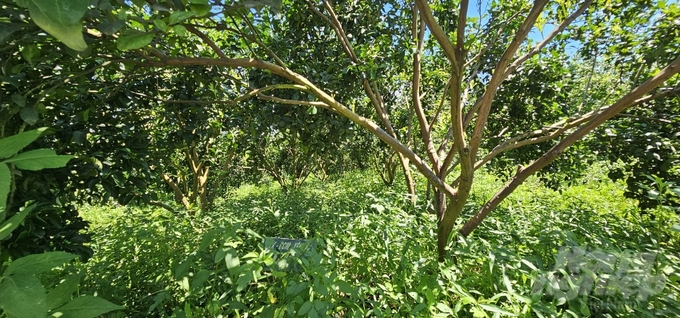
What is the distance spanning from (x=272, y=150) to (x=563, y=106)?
7.02 metres

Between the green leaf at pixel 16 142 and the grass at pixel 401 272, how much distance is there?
790 millimetres

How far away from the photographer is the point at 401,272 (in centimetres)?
174

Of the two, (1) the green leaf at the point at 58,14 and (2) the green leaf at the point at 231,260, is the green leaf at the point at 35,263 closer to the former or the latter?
(1) the green leaf at the point at 58,14

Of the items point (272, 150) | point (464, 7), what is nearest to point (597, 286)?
point (464, 7)

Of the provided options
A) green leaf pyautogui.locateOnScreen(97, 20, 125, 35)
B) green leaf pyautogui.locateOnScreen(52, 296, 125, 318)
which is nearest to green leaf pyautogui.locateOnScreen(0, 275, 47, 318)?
green leaf pyautogui.locateOnScreen(52, 296, 125, 318)

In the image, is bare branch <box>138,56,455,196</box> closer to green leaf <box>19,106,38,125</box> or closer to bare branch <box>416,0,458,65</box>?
green leaf <box>19,106,38,125</box>

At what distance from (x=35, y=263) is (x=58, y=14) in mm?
463

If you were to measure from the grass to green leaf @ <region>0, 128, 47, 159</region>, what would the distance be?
790 mm

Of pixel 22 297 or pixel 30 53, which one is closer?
pixel 22 297

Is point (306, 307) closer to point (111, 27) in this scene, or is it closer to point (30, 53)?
point (111, 27)

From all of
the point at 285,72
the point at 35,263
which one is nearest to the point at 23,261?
the point at 35,263

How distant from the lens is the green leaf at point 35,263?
59 centimetres

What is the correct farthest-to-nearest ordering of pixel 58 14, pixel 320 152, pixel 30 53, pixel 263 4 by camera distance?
pixel 320 152 < pixel 30 53 < pixel 263 4 < pixel 58 14

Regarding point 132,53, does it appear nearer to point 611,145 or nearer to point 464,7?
point 464,7
